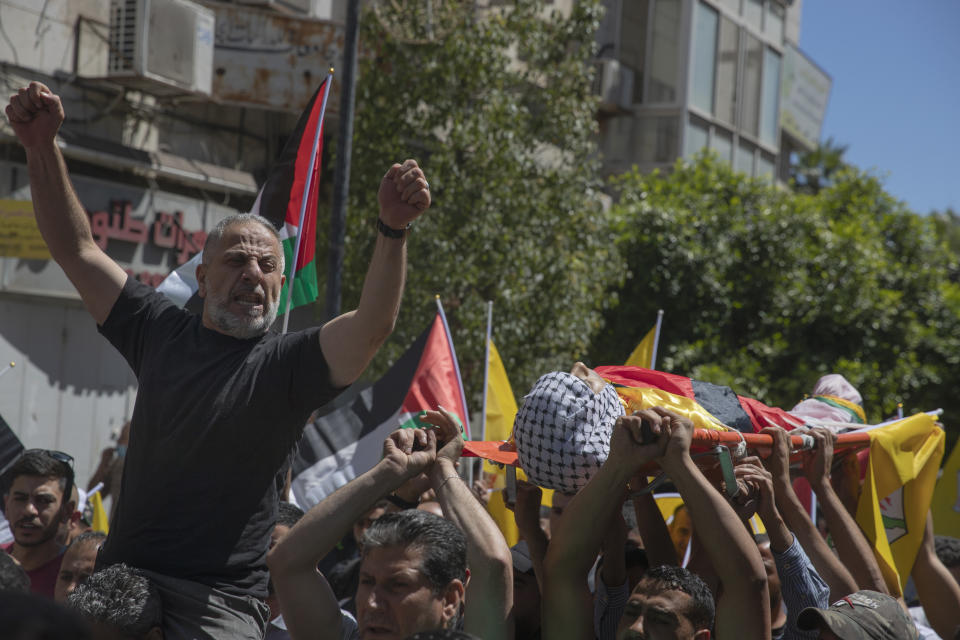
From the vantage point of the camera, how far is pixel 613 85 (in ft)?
68.4

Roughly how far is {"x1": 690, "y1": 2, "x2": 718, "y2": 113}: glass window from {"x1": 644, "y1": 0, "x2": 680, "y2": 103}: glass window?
355mm

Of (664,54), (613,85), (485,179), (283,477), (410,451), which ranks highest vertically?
(664,54)

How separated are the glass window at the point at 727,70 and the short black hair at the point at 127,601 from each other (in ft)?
66.1

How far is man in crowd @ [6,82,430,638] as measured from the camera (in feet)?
9.68

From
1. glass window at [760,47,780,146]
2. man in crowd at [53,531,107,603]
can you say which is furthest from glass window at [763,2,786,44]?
man in crowd at [53,531,107,603]

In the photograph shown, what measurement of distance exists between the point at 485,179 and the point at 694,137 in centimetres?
959

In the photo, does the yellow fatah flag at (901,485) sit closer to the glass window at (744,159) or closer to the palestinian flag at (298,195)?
the palestinian flag at (298,195)

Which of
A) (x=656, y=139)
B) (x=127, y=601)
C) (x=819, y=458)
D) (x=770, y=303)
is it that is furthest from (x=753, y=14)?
(x=127, y=601)

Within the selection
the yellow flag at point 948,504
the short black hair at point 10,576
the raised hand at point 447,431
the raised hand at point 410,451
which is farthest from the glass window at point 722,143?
the short black hair at point 10,576

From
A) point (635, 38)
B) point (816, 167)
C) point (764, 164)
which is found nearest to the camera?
point (635, 38)

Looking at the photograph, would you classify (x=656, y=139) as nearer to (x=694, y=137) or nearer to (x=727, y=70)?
(x=694, y=137)

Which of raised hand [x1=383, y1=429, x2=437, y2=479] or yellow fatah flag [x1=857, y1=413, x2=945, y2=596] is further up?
raised hand [x1=383, y1=429, x2=437, y2=479]

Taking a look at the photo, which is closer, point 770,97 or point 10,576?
point 10,576

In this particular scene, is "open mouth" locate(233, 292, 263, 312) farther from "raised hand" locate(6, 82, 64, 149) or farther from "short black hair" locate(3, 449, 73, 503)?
"short black hair" locate(3, 449, 73, 503)
